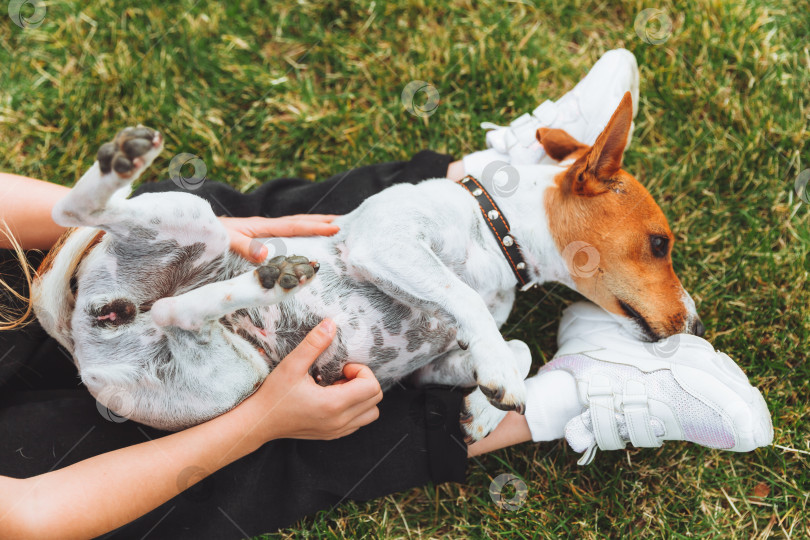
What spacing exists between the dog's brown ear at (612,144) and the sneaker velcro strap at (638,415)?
1068 millimetres

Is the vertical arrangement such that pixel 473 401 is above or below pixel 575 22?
below

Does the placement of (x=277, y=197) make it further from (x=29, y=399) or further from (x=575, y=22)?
(x=575, y=22)

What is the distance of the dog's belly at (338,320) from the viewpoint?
8.61ft

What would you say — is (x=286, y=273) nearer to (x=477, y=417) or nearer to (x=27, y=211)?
(x=477, y=417)

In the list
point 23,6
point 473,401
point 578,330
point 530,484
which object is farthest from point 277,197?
point 23,6

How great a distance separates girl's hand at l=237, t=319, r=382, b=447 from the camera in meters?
2.54

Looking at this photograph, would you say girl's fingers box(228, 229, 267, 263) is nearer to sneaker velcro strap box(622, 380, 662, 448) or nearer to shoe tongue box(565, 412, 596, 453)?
shoe tongue box(565, 412, 596, 453)

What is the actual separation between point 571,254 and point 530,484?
1.37 metres

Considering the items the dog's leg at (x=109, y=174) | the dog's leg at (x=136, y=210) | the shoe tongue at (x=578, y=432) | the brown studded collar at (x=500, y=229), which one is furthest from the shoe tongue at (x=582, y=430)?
the dog's leg at (x=109, y=174)

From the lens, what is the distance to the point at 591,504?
3.26m

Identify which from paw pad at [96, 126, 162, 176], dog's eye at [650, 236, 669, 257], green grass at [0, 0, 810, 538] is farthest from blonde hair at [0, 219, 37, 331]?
dog's eye at [650, 236, 669, 257]

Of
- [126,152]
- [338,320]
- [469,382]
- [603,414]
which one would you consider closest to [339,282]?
[338,320]

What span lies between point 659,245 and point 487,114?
5.07ft

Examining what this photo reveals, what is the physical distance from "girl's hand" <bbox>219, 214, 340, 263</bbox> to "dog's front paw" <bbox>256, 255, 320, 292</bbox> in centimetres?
35
